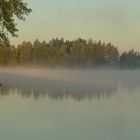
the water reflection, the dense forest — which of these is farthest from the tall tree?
the dense forest

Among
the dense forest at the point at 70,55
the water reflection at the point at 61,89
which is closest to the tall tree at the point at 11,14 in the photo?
the water reflection at the point at 61,89

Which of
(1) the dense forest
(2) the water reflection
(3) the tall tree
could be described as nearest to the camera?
(3) the tall tree

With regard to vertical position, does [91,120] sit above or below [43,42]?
below

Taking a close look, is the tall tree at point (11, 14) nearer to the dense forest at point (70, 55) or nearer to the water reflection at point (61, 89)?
the water reflection at point (61, 89)

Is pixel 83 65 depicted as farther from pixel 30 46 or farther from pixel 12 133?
pixel 12 133

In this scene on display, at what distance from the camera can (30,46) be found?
132000 mm

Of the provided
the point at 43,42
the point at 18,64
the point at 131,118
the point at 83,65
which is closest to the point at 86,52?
the point at 83,65

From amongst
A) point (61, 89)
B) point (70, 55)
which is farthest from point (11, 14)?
point (70, 55)

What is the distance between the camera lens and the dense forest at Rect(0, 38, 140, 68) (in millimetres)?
130438

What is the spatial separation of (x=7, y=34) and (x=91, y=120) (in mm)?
7324

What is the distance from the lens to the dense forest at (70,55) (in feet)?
428

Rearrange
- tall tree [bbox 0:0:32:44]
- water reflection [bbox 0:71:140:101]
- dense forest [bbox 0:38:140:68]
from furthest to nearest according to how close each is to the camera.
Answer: dense forest [bbox 0:38:140:68] < water reflection [bbox 0:71:140:101] < tall tree [bbox 0:0:32:44]

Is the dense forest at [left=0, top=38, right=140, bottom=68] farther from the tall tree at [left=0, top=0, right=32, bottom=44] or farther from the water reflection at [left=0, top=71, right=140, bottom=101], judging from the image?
the tall tree at [left=0, top=0, right=32, bottom=44]

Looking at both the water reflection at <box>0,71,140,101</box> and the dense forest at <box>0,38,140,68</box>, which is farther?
the dense forest at <box>0,38,140,68</box>
